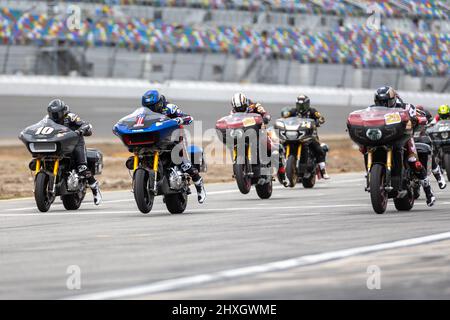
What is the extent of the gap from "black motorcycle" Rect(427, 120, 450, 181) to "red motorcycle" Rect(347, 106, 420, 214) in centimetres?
813

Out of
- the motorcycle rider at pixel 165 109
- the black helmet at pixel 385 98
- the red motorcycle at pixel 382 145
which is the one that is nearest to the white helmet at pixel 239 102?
the motorcycle rider at pixel 165 109

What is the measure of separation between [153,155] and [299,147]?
23.6ft

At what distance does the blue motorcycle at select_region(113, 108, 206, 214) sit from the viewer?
13430 millimetres

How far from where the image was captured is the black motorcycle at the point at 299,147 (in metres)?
20.4

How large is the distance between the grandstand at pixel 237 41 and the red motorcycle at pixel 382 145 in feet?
93.2

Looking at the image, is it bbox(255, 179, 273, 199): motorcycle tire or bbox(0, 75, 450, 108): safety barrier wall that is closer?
bbox(255, 179, 273, 199): motorcycle tire

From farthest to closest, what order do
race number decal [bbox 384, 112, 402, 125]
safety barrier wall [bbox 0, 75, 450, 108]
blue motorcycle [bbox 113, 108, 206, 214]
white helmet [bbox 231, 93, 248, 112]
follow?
safety barrier wall [bbox 0, 75, 450, 108] → white helmet [bbox 231, 93, 248, 112] → blue motorcycle [bbox 113, 108, 206, 214] → race number decal [bbox 384, 112, 402, 125]

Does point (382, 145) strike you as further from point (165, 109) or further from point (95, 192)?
point (95, 192)

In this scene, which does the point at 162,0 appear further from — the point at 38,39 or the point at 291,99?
the point at 291,99

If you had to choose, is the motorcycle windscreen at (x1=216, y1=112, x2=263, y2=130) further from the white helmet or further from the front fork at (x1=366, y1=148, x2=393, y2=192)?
the front fork at (x1=366, y1=148, x2=393, y2=192)

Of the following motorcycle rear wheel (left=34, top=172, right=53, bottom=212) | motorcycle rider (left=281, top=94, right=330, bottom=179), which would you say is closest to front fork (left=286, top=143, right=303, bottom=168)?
motorcycle rider (left=281, top=94, right=330, bottom=179)

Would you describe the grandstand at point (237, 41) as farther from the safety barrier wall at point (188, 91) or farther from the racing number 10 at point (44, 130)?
the racing number 10 at point (44, 130)

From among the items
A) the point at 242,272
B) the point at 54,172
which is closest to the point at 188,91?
the point at 54,172
